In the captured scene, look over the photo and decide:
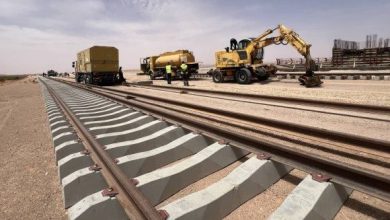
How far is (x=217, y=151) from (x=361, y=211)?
1720mm

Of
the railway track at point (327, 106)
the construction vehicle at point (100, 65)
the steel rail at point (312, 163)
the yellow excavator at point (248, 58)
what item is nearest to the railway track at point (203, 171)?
the steel rail at point (312, 163)

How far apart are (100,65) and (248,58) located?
529 inches

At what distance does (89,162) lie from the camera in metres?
4.02

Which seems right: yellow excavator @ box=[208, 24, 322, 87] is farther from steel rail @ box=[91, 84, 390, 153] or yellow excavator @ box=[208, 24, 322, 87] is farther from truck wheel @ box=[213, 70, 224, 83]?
steel rail @ box=[91, 84, 390, 153]

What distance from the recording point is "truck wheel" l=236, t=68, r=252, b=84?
2133cm

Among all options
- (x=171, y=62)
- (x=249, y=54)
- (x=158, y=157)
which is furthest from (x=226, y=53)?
(x=158, y=157)

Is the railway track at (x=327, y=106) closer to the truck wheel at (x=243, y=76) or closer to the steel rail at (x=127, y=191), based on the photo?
the steel rail at (x=127, y=191)

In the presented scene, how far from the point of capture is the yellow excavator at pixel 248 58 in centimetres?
1963

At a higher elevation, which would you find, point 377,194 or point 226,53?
point 226,53

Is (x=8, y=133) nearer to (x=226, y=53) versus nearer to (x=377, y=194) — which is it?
(x=377, y=194)

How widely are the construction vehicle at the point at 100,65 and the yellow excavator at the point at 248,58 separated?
10.2 meters

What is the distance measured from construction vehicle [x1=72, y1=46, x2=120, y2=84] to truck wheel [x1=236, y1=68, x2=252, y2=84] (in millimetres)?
12469

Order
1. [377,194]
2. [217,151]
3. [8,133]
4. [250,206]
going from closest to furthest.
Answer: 1. [377,194]
2. [250,206]
3. [217,151]
4. [8,133]

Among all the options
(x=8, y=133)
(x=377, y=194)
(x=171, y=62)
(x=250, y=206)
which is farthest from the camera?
(x=171, y=62)
